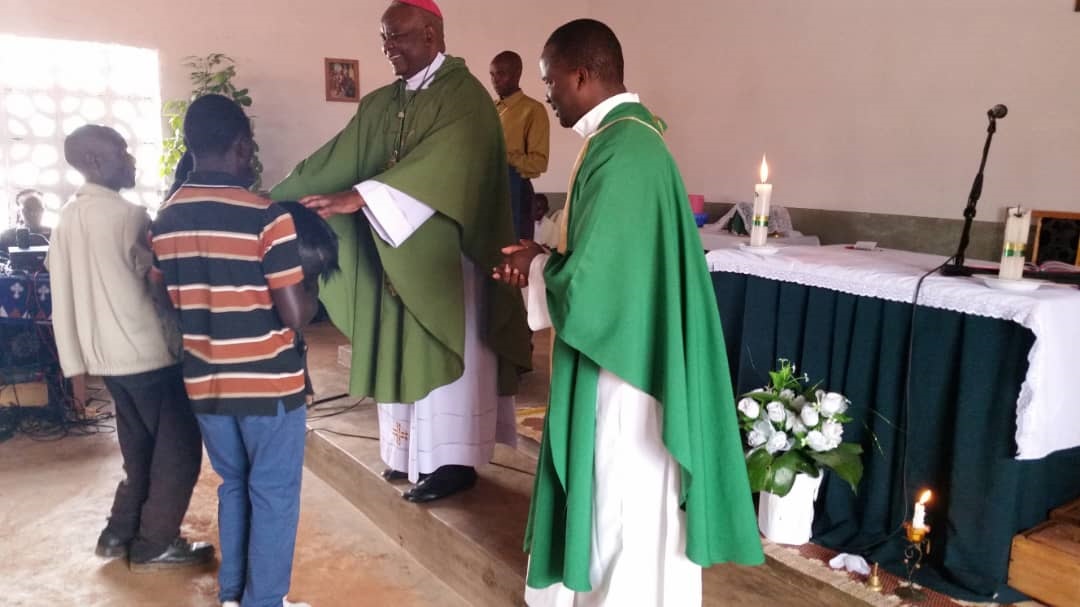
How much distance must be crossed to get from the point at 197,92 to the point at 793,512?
219 inches

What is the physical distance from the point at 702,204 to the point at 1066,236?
2.60m

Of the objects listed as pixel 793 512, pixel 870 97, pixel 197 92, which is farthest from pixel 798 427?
pixel 197 92

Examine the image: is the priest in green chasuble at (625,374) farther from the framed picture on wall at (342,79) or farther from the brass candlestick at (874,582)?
the framed picture on wall at (342,79)

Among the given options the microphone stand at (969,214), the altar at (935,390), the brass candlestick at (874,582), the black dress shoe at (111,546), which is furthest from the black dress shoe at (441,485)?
the microphone stand at (969,214)

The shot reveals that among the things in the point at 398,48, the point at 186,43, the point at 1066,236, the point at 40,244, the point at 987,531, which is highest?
the point at 186,43

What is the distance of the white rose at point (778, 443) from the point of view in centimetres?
244

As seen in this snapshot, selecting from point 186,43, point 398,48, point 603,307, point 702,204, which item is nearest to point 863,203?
point 702,204

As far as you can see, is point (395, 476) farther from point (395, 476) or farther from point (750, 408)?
point (750, 408)

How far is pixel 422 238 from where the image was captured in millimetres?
2648

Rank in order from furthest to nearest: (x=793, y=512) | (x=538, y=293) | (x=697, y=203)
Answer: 1. (x=697, y=203)
2. (x=793, y=512)
3. (x=538, y=293)

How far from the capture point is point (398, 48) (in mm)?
2615

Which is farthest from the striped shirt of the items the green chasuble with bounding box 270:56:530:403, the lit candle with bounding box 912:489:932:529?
the lit candle with bounding box 912:489:932:529

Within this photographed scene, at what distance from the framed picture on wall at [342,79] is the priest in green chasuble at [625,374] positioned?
217 inches

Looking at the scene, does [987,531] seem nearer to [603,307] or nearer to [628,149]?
[603,307]
